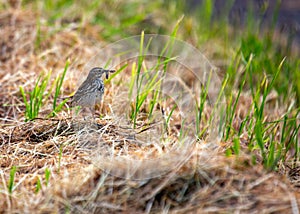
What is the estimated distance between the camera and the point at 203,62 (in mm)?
4141

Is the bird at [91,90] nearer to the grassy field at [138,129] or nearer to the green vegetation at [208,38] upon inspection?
the grassy field at [138,129]

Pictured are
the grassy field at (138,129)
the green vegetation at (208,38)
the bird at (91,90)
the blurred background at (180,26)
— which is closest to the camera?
the grassy field at (138,129)

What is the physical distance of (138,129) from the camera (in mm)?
3051

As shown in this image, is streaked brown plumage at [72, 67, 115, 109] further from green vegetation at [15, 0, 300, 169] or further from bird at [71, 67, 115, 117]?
green vegetation at [15, 0, 300, 169]

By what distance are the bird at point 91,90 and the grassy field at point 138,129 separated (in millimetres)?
123

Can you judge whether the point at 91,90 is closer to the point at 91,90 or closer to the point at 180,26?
the point at 91,90

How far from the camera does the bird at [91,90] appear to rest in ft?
9.81

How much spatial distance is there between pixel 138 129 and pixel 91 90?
31 centimetres

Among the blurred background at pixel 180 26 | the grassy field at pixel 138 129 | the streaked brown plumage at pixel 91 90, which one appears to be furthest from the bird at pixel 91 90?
the blurred background at pixel 180 26

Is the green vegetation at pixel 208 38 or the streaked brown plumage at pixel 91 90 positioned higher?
the green vegetation at pixel 208 38

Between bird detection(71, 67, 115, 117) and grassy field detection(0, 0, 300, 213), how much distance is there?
123 mm

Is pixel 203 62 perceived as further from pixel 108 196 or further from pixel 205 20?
pixel 108 196

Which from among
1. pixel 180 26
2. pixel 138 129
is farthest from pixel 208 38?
pixel 138 129

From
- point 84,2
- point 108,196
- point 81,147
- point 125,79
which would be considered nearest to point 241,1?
point 84,2
